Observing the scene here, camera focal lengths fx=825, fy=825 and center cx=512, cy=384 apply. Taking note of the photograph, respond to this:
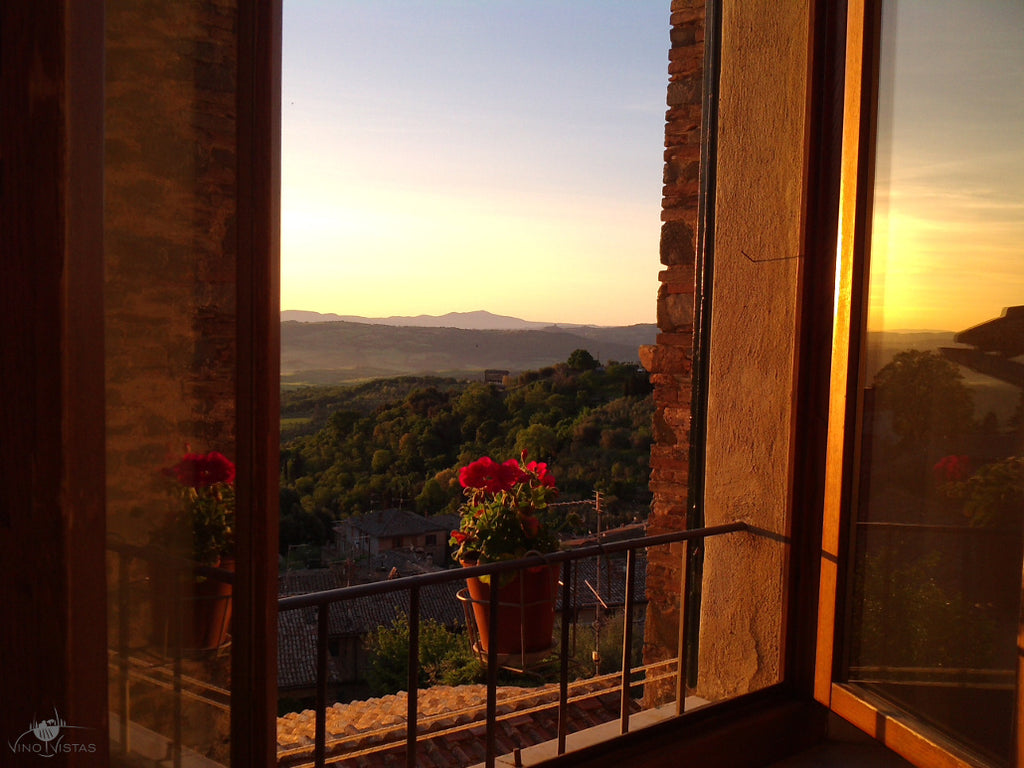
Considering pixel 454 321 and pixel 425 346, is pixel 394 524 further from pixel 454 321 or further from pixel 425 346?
pixel 454 321

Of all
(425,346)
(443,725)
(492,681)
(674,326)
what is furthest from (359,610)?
(492,681)

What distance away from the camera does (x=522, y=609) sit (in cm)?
221

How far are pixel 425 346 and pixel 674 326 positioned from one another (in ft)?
19.9

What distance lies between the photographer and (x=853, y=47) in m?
1.82

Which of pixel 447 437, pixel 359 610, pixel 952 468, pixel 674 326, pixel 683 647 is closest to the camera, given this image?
pixel 952 468

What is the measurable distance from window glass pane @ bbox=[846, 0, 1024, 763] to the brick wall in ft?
5.74

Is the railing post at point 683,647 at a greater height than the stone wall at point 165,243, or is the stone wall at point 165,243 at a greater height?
the stone wall at point 165,243

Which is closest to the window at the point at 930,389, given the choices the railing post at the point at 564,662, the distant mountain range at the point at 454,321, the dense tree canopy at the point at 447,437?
the railing post at the point at 564,662

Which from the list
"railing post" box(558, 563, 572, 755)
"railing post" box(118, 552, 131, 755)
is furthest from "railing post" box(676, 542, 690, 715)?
"railing post" box(118, 552, 131, 755)

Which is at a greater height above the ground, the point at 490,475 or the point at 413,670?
the point at 490,475

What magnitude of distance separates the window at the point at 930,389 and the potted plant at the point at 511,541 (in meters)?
0.71

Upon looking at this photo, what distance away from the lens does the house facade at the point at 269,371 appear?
2.71ft

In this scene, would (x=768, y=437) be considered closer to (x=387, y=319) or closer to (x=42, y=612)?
(x=42, y=612)

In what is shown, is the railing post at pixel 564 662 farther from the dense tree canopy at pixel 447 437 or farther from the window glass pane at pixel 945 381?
the dense tree canopy at pixel 447 437
